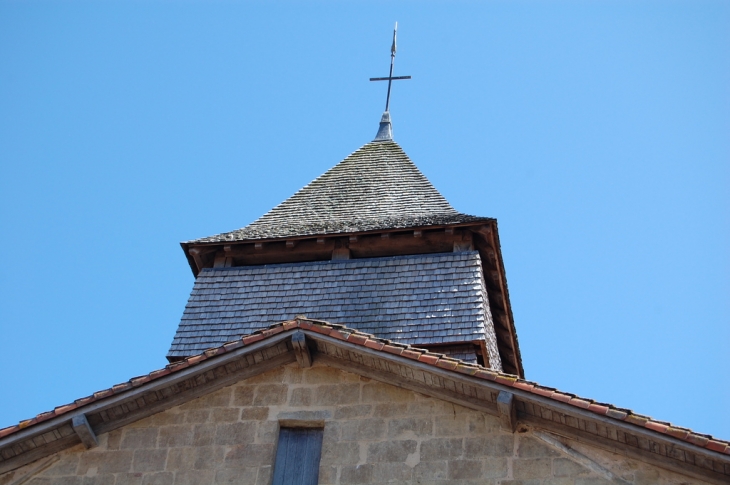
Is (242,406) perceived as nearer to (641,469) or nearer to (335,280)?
(641,469)

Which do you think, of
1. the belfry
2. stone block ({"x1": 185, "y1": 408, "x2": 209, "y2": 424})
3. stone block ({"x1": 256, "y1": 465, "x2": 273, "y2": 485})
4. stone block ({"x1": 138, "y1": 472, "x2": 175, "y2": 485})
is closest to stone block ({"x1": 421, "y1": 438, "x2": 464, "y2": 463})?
stone block ({"x1": 256, "y1": 465, "x2": 273, "y2": 485})

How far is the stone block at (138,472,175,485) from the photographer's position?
32.9 feet

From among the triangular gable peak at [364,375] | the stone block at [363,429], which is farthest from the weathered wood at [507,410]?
the stone block at [363,429]

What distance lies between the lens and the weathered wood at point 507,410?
31.8 ft

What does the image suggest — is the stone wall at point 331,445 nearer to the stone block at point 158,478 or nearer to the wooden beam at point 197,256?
the stone block at point 158,478

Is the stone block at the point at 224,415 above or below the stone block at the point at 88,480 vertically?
above

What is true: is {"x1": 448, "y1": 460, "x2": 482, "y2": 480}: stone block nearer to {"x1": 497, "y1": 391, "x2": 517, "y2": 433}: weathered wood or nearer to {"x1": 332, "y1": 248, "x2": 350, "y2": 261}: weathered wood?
{"x1": 497, "y1": 391, "x2": 517, "y2": 433}: weathered wood

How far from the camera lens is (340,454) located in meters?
9.97

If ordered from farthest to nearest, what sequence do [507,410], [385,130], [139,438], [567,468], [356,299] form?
1. [385,130]
2. [356,299]
3. [139,438]
4. [507,410]
5. [567,468]

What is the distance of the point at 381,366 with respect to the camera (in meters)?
10.4

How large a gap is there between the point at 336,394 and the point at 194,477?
1421mm

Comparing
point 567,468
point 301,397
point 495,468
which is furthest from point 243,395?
point 567,468

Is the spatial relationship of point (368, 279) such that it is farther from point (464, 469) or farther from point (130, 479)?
point (464, 469)

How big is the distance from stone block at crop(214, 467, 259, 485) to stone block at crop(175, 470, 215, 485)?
0.07 metres
